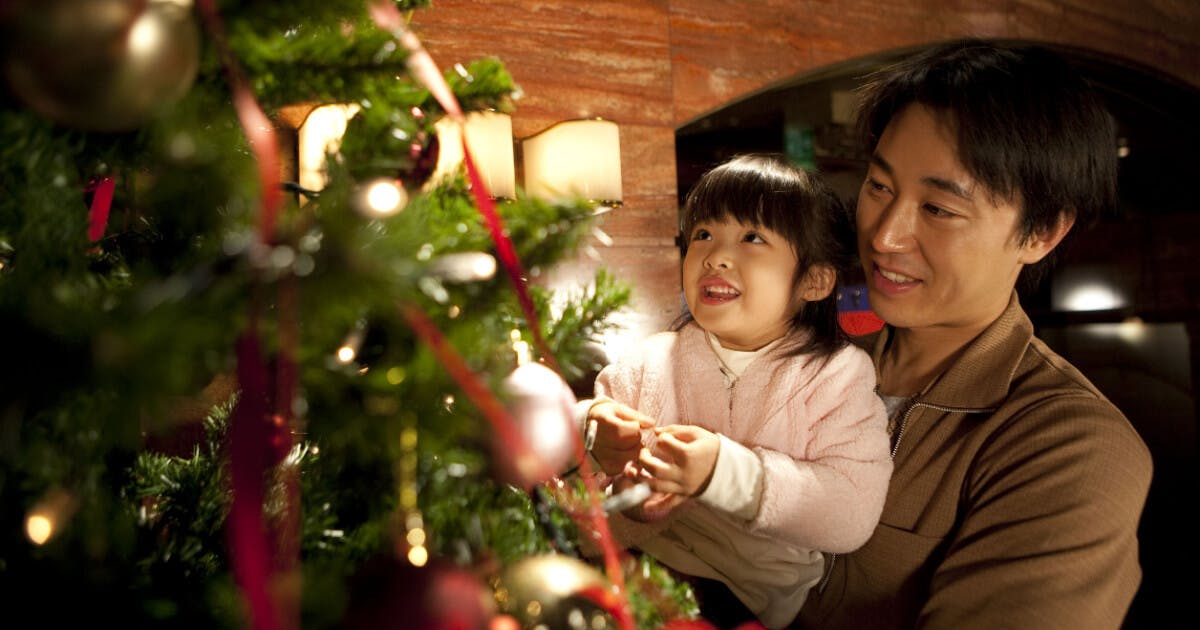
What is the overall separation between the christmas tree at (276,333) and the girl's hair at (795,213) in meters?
1.01

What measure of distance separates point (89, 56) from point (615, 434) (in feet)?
2.98

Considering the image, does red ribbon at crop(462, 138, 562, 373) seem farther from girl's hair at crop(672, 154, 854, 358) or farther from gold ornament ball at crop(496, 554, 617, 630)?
girl's hair at crop(672, 154, 854, 358)

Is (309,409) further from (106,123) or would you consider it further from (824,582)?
(824,582)

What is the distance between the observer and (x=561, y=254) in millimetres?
542

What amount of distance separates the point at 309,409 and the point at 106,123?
208 millimetres

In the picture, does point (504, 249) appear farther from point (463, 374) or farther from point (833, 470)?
point (833, 470)

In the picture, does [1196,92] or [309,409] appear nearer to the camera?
[309,409]

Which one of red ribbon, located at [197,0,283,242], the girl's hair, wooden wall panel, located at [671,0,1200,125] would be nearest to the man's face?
the girl's hair

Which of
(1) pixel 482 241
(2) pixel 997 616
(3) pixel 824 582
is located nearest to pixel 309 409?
(1) pixel 482 241

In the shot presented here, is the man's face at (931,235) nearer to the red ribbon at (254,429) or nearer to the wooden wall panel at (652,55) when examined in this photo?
the red ribbon at (254,429)

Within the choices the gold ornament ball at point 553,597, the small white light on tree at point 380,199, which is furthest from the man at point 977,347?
the small white light on tree at point 380,199

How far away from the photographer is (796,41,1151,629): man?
3.80 feet

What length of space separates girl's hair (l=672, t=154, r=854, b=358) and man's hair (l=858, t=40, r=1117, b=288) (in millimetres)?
230

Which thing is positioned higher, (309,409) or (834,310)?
(309,409)
